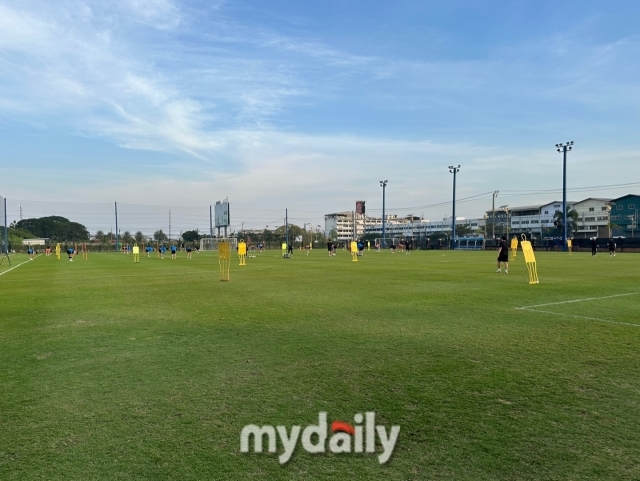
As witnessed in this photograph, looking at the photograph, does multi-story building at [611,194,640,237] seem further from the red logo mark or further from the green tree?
the green tree

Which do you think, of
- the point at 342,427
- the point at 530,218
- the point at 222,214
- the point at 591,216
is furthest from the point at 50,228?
the point at 342,427

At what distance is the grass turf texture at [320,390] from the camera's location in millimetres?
3654

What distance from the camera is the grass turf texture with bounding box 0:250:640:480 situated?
3654 millimetres

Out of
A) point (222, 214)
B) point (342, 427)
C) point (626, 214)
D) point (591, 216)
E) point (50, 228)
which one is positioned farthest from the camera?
point (50, 228)

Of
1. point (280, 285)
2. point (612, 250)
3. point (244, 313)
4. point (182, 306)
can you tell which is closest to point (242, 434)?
point (244, 313)

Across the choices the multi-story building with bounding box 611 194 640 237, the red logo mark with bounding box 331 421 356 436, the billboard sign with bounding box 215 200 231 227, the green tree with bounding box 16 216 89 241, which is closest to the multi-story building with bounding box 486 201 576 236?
the multi-story building with bounding box 611 194 640 237

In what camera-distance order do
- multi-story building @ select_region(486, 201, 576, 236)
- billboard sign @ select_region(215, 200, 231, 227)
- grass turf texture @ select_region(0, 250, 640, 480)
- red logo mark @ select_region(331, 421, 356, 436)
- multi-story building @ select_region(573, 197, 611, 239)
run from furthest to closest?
multi-story building @ select_region(486, 201, 576, 236) < multi-story building @ select_region(573, 197, 611, 239) < billboard sign @ select_region(215, 200, 231, 227) < red logo mark @ select_region(331, 421, 356, 436) < grass turf texture @ select_region(0, 250, 640, 480)

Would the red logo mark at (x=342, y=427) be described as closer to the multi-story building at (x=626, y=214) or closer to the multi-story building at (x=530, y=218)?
the multi-story building at (x=626, y=214)

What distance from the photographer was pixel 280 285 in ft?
58.6

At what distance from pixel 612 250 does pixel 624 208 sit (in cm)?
6991

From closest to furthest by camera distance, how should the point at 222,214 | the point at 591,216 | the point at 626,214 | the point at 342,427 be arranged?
the point at 342,427, the point at 222,214, the point at 626,214, the point at 591,216

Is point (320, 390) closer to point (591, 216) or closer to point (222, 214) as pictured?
point (222, 214)

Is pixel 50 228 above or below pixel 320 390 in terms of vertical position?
above

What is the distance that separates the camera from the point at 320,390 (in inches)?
207
